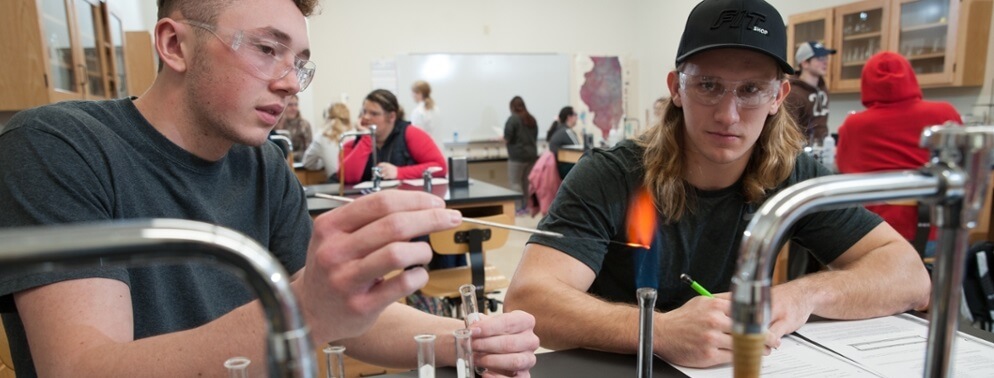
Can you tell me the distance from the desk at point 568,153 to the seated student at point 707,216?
473cm

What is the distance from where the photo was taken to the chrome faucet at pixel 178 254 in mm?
319

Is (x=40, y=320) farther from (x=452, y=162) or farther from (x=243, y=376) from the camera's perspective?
(x=452, y=162)

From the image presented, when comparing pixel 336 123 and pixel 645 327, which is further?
pixel 336 123

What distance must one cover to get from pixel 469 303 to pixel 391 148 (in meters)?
3.40

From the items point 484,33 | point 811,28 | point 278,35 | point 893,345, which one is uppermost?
point 484,33

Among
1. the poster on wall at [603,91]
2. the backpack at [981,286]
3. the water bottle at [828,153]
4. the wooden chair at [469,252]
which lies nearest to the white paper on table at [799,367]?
the wooden chair at [469,252]

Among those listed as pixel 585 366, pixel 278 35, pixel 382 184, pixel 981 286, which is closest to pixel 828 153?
pixel 981 286

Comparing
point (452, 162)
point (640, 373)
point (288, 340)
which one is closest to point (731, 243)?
point (640, 373)

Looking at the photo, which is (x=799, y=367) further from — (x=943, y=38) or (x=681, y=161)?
(x=943, y=38)

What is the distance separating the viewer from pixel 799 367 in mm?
1020

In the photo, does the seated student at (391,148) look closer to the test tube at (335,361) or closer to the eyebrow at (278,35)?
the eyebrow at (278,35)

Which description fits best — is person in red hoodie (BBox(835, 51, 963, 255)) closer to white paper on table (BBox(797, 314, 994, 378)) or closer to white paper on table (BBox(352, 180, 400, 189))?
white paper on table (BBox(797, 314, 994, 378))

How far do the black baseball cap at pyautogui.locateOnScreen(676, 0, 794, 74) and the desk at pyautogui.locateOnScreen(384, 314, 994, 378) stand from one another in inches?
27.7

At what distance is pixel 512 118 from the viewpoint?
7301 mm
